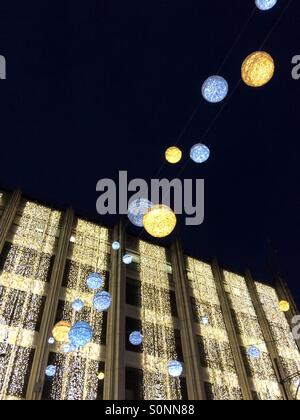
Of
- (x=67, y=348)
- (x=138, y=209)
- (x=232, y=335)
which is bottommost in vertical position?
(x=67, y=348)

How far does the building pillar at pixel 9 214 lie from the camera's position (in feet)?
57.3

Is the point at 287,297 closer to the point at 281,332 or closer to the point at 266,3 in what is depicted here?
the point at 281,332

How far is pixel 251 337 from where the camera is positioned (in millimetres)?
21625

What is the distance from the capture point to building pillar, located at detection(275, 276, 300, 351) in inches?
968

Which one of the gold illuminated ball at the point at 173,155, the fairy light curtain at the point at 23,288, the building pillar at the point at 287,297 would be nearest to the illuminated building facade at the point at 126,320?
the fairy light curtain at the point at 23,288

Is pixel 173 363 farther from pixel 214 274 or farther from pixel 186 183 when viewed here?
pixel 214 274

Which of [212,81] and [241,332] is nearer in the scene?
[212,81]

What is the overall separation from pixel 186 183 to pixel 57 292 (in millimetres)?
7963

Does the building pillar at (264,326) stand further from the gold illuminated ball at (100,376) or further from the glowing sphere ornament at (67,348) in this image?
the glowing sphere ornament at (67,348)

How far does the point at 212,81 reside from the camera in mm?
8352

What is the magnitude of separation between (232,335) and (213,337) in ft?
4.20

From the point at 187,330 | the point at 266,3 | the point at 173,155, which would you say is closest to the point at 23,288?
the point at 187,330

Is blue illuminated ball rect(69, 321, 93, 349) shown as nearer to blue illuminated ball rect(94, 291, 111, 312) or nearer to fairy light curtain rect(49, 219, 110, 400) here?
blue illuminated ball rect(94, 291, 111, 312)
